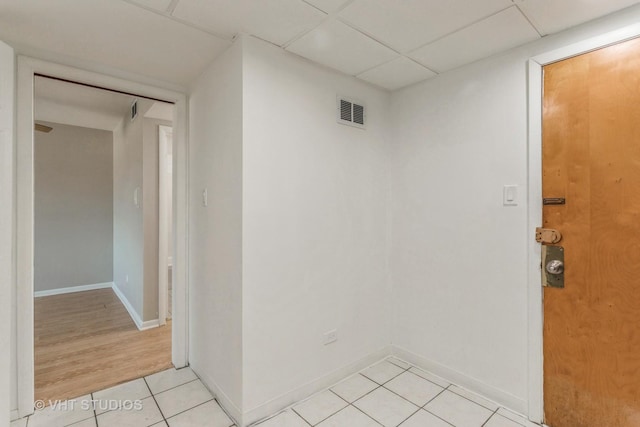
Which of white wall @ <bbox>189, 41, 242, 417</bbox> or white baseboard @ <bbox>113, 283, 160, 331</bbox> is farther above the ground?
white wall @ <bbox>189, 41, 242, 417</bbox>

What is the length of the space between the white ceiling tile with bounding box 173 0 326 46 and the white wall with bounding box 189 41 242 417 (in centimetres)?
16

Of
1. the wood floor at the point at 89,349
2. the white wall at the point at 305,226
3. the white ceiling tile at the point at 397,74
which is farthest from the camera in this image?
the wood floor at the point at 89,349

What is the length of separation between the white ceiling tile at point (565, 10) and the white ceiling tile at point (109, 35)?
5.61ft

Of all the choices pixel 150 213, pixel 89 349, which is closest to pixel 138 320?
pixel 89 349

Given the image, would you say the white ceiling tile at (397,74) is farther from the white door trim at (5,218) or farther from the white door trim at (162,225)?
the white door trim at (162,225)

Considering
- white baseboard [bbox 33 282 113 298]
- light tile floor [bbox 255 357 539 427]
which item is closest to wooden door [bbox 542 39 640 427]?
light tile floor [bbox 255 357 539 427]

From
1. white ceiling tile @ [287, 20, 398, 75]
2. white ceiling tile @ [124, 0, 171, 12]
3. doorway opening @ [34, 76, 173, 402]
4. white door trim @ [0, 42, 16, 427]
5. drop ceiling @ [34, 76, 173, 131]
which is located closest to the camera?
white ceiling tile @ [124, 0, 171, 12]

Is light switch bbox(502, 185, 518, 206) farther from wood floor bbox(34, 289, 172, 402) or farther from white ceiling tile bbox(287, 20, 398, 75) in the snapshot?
wood floor bbox(34, 289, 172, 402)

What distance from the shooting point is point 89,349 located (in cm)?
289

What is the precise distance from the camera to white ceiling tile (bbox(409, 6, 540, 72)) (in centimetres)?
173

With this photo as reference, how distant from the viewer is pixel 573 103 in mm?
1780

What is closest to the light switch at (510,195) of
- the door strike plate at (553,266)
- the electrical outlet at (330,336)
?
the door strike plate at (553,266)

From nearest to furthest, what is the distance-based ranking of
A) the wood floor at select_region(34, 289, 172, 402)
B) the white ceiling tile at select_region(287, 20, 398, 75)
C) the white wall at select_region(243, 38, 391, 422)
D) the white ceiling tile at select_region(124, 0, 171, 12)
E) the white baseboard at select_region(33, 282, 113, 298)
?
1. the white ceiling tile at select_region(124, 0, 171, 12)
2. the white ceiling tile at select_region(287, 20, 398, 75)
3. the white wall at select_region(243, 38, 391, 422)
4. the wood floor at select_region(34, 289, 172, 402)
5. the white baseboard at select_region(33, 282, 113, 298)

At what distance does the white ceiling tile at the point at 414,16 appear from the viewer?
1.57m
